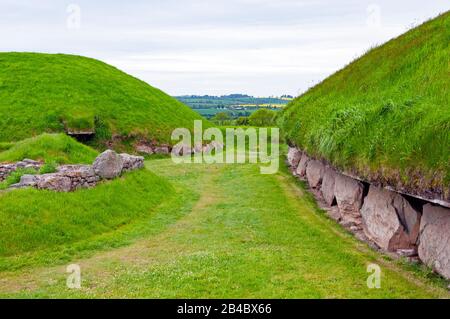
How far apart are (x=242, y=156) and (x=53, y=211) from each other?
2350 cm

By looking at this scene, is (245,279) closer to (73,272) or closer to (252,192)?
(73,272)

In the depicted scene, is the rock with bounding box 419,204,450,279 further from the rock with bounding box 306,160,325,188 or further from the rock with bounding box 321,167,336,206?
the rock with bounding box 306,160,325,188

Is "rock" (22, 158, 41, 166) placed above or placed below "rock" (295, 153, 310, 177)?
above

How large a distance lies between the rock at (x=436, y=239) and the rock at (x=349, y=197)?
3.84 metres

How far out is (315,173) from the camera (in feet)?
70.3

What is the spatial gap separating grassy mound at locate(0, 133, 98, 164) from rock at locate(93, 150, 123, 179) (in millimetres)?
2267

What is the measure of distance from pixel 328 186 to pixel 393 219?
261 inches

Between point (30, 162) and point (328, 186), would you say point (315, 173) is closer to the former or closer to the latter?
point (328, 186)

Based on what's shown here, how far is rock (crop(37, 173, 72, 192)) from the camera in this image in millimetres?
15617

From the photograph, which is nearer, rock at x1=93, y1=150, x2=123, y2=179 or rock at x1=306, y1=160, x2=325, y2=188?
rock at x1=93, y1=150, x2=123, y2=179

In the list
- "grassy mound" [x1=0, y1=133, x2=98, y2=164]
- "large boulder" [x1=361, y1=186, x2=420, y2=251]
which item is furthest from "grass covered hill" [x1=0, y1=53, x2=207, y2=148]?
"large boulder" [x1=361, y1=186, x2=420, y2=251]

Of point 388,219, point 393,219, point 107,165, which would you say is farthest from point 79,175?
point 393,219

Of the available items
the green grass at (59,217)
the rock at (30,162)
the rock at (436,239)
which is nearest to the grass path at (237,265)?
the rock at (436,239)

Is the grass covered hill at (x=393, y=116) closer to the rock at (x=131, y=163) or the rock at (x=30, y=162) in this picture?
the rock at (x=131, y=163)
